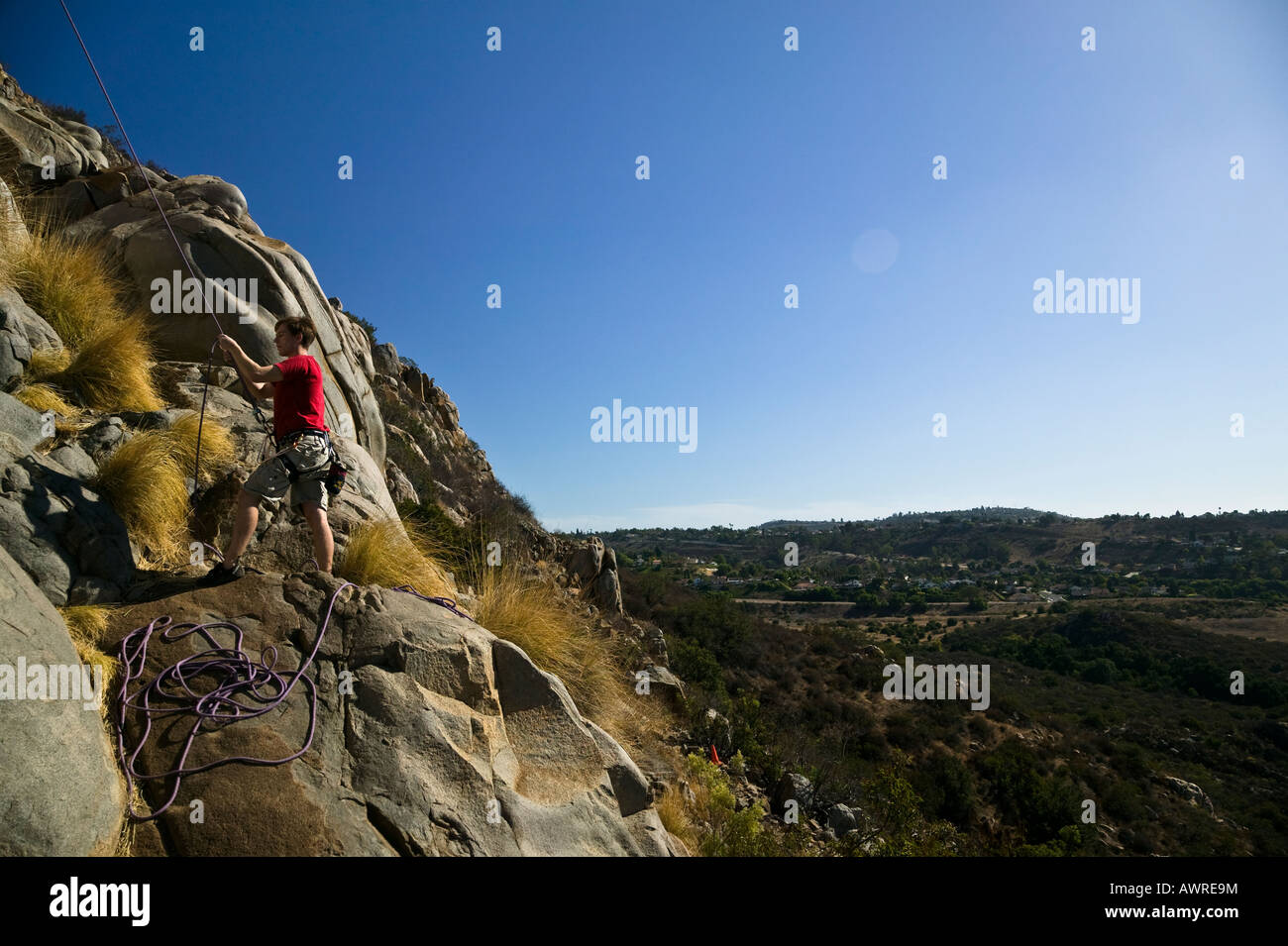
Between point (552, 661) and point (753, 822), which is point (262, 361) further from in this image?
point (753, 822)

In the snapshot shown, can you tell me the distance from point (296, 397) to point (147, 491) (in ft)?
4.39

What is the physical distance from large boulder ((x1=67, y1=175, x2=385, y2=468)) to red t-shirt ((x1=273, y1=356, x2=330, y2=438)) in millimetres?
3934

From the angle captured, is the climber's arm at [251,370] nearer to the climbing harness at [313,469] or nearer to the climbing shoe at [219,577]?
the climbing harness at [313,469]

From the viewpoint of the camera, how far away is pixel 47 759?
2.57 m

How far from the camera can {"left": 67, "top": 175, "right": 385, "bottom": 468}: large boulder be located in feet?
26.5

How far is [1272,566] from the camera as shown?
47.7 m

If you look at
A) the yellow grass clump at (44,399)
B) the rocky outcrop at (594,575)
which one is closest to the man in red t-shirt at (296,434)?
the yellow grass clump at (44,399)

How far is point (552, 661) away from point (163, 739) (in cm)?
370

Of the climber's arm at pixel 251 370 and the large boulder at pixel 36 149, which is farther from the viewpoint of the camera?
the large boulder at pixel 36 149

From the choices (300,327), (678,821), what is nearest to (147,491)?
(300,327)

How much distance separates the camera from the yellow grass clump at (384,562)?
5203 mm

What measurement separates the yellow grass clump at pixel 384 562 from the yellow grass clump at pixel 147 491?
4.02 ft

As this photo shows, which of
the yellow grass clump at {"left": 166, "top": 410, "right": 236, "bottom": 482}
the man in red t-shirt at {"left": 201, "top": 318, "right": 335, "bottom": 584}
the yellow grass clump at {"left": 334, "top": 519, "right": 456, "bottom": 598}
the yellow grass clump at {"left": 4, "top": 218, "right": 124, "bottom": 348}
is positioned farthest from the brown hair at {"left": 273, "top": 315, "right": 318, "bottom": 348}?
the yellow grass clump at {"left": 4, "top": 218, "right": 124, "bottom": 348}
